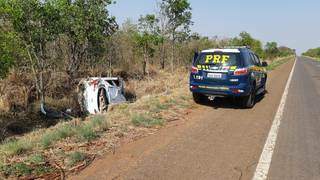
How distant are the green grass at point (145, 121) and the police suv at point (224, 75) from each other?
2.70m

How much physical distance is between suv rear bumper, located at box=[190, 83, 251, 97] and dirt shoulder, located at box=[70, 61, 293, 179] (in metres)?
1.25

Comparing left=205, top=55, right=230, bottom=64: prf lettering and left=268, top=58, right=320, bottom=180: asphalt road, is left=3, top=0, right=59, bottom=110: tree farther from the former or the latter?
left=268, top=58, right=320, bottom=180: asphalt road

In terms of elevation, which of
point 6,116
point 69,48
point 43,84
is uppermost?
point 69,48

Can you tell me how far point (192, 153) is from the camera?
617 centimetres

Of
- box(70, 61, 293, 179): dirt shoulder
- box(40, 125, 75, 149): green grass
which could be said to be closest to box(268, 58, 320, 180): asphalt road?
box(70, 61, 293, 179): dirt shoulder

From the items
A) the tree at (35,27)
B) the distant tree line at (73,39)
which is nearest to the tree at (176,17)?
the distant tree line at (73,39)

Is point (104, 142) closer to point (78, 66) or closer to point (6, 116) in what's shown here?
point (6, 116)

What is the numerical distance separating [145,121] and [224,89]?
327cm

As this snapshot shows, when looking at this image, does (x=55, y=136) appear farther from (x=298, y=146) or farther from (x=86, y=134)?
(x=298, y=146)

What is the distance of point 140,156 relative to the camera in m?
5.92

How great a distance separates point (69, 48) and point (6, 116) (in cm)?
607

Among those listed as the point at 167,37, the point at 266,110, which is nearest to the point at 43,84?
the point at 266,110

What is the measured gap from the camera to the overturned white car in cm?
1335

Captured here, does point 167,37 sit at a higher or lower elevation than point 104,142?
higher
